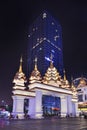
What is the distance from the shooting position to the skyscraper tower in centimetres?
10182

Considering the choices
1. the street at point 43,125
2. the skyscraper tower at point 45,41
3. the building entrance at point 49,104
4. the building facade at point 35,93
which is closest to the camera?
the street at point 43,125

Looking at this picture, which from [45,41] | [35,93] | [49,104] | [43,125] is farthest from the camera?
[45,41]

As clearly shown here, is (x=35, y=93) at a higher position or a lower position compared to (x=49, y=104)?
higher

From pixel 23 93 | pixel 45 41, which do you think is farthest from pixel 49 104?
pixel 45 41

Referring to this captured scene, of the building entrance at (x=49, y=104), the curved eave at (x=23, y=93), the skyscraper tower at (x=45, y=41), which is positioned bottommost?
the building entrance at (x=49, y=104)

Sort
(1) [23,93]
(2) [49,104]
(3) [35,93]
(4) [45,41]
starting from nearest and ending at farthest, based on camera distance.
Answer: (1) [23,93] → (3) [35,93] → (2) [49,104] → (4) [45,41]

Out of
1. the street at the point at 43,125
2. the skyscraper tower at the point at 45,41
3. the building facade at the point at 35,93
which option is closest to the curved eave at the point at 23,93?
the building facade at the point at 35,93

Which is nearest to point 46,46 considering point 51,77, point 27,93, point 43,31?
point 43,31

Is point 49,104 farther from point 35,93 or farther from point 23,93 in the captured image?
point 23,93

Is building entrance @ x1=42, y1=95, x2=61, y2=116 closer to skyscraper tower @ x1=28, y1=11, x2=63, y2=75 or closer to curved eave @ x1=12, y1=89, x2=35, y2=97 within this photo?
skyscraper tower @ x1=28, y1=11, x2=63, y2=75

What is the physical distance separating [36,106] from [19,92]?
477cm

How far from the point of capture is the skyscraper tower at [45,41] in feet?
334

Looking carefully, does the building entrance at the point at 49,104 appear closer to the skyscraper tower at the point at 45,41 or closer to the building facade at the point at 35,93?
the skyscraper tower at the point at 45,41

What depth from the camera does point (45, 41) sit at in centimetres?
10462
